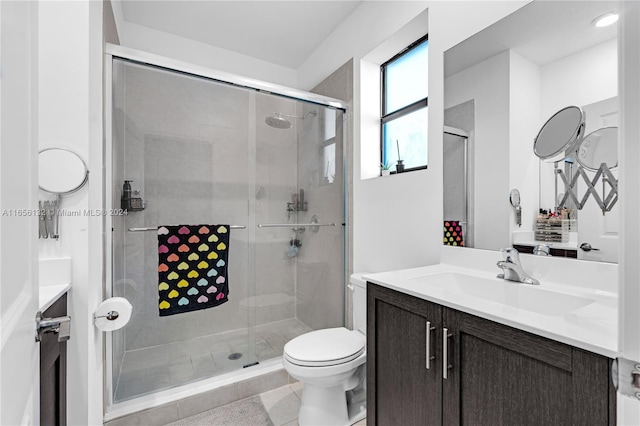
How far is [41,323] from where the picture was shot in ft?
1.93

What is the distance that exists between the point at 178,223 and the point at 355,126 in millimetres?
1389

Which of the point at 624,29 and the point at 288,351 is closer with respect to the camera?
the point at 624,29

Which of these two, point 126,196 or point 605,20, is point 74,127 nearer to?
point 126,196

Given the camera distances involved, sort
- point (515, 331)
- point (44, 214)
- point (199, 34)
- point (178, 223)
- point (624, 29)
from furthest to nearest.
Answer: point (199, 34), point (178, 223), point (44, 214), point (515, 331), point (624, 29)

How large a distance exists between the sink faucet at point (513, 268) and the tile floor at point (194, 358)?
5.18 feet

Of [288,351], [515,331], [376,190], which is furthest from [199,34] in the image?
[515,331]

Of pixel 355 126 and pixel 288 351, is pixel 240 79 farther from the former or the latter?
pixel 288 351

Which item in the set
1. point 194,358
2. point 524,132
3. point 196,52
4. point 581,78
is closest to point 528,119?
point 524,132

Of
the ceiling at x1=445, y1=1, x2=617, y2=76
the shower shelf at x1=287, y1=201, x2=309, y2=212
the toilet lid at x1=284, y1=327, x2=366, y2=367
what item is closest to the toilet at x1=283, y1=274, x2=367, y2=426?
the toilet lid at x1=284, y1=327, x2=366, y2=367

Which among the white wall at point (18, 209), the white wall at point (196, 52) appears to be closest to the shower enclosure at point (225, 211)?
the white wall at point (196, 52)

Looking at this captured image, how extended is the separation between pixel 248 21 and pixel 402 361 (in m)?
2.47

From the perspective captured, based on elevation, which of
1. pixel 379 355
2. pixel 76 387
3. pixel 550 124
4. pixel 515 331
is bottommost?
pixel 76 387

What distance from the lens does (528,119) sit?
4.09 ft

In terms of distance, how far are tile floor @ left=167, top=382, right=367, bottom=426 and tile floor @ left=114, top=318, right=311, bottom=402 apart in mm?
224
